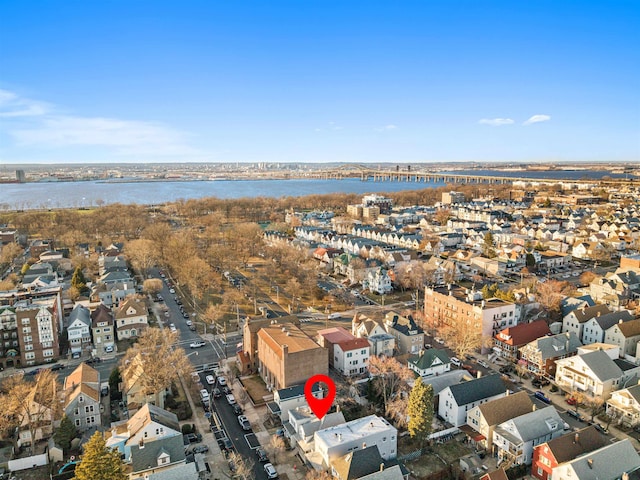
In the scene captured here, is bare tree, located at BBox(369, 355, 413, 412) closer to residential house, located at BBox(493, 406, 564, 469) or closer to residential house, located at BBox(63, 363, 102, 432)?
residential house, located at BBox(493, 406, 564, 469)

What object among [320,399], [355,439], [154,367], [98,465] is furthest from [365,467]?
[154,367]

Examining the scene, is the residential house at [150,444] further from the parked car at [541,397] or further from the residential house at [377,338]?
the parked car at [541,397]

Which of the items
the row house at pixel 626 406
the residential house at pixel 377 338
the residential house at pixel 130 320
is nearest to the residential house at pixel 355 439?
the residential house at pixel 377 338

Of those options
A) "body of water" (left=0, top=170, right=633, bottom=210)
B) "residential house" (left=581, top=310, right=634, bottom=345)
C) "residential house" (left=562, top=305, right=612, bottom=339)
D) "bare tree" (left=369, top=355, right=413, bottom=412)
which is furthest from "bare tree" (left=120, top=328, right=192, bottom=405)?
"body of water" (left=0, top=170, right=633, bottom=210)

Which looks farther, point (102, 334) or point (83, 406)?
point (102, 334)

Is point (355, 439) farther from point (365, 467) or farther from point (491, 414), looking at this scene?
point (491, 414)
